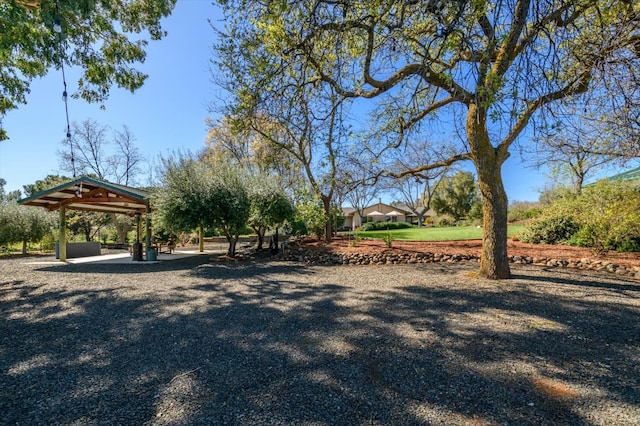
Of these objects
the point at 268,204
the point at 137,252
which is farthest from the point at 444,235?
the point at 137,252

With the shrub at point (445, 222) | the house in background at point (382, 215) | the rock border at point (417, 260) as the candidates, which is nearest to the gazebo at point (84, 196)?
the rock border at point (417, 260)

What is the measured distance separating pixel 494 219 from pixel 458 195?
1206 inches

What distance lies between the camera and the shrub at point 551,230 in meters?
10.7

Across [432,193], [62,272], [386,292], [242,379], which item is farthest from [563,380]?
[432,193]

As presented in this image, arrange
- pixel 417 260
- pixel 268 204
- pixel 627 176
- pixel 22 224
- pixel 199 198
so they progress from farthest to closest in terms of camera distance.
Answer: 1. pixel 22 224
2. pixel 268 204
3. pixel 199 198
4. pixel 417 260
5. pixel 627 176

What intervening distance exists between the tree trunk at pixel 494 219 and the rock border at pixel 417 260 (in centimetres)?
264

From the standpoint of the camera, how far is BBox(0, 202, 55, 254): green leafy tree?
1484cm

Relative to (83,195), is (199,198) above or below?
below

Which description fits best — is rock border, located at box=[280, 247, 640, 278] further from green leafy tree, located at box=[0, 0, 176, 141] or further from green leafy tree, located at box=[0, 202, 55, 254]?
green leafy tree, located at box=[0, 202, 55, 254]

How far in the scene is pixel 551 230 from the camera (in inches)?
433

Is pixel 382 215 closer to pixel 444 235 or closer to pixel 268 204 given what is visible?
pixel 444 235

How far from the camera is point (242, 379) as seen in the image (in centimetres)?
267

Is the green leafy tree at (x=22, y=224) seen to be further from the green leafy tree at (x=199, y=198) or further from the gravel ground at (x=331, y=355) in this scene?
the gravel ground at (x=331, y=355)

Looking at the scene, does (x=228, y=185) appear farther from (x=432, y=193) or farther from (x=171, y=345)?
(x=432, y=193)
